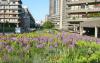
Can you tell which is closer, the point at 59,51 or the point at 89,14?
the point at 59,51

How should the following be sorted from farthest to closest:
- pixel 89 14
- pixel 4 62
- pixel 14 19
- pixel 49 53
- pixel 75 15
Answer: pixel 14 19 < pixel 75 15 < pixel 89 14 < pixel 49 53 < pixel 4 62

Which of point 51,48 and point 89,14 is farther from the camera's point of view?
point 89,14

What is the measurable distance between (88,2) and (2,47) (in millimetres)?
75948

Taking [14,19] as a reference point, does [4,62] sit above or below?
above

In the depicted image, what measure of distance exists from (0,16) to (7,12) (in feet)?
10.8

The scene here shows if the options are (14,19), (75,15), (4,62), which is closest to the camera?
(4,62)

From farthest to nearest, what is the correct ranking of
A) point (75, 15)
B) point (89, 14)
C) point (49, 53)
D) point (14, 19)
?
point (14, 19) → point (75, 15) → point (89, 14) → point (49, 53)

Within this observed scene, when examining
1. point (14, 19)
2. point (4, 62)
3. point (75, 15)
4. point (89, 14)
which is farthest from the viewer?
point (14, 19)

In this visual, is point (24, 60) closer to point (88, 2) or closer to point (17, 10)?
point (88, 2)

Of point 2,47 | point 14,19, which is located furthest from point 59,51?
point 14,19

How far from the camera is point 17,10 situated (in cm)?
13562

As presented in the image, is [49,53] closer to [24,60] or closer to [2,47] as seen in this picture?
[2,47]

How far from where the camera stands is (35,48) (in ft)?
36.7

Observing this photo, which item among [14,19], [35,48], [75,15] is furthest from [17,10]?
[35,48]
